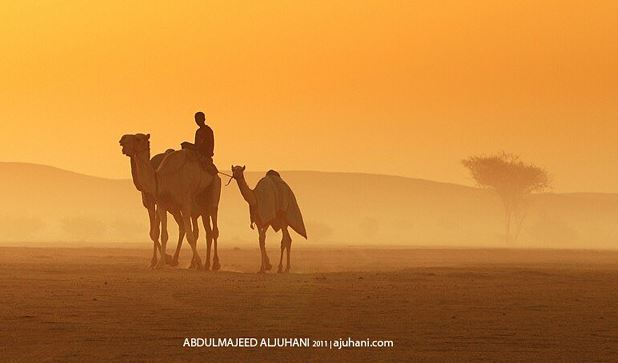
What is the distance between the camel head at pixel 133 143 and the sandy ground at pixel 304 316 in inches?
114

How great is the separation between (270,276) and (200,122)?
14.8ft

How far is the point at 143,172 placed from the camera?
34281mm

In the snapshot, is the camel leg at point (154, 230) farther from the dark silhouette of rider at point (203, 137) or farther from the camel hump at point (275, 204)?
the camel hump at point (275, 204)

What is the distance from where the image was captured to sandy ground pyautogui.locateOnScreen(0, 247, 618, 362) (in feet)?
58.5

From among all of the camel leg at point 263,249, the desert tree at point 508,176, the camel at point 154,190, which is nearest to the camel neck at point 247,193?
the camel leg at point 263,249

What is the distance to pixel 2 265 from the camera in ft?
126

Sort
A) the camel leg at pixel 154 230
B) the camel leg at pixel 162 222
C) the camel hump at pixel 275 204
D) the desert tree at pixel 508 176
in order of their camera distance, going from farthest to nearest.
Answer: the desert tree at pixel 508 176 → the camel leg at pixel 154 230 → the camel hump at pixel 275 204 → the camel leg at pixel 162 222

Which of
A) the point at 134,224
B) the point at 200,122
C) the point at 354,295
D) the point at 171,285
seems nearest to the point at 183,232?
the point at 200,122

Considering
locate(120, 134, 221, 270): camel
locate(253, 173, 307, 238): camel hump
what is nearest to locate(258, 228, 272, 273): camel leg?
locate(253, 173, 307, 238): camel hump

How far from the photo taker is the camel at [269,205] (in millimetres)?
34938

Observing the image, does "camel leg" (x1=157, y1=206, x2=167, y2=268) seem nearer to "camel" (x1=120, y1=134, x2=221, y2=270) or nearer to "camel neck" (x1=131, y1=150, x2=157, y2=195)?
"camel" (x1=120, y1=134, x2=221, y2=270)

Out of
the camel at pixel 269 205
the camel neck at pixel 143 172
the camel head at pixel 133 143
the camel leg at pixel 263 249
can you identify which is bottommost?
the camel leg at pixel 263 249

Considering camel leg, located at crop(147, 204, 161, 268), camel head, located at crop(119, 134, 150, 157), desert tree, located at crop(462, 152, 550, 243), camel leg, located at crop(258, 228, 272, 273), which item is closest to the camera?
camel head, located at crop(119, 134, 150, 157)

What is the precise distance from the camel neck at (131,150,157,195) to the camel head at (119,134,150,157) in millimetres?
120
